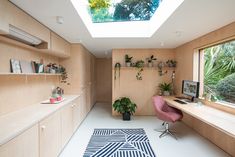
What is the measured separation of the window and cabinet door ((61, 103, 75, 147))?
2.97 meters

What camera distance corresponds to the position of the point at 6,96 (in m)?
2.28

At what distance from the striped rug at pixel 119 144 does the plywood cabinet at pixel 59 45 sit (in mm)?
2026

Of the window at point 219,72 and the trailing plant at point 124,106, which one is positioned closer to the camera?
the window at point 219,72

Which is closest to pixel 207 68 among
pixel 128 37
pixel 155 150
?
pixel 128 37

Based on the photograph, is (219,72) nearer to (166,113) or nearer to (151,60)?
(166,113)

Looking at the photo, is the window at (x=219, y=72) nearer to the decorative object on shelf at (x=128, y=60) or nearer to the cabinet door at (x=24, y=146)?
the decorative object on shelf at (x=128, y=60)

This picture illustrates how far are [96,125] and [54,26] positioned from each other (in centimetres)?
268

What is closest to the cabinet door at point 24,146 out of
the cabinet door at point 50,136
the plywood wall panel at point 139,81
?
the cabinet door at point 50,136

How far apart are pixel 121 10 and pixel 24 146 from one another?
3.12 metres

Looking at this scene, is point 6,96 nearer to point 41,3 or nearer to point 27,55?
point 27,55

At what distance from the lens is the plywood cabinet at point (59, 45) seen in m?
3.21

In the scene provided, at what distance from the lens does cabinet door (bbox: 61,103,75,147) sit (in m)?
2.92

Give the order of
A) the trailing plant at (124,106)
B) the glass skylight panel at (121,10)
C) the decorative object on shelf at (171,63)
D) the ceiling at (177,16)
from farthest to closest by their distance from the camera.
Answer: the decorative object on shelf at (171,63), the trailing plant at (124,106), the glass skylight panel at (121,10), the ceiling at (177,16)

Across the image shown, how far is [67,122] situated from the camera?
10.3 ft
